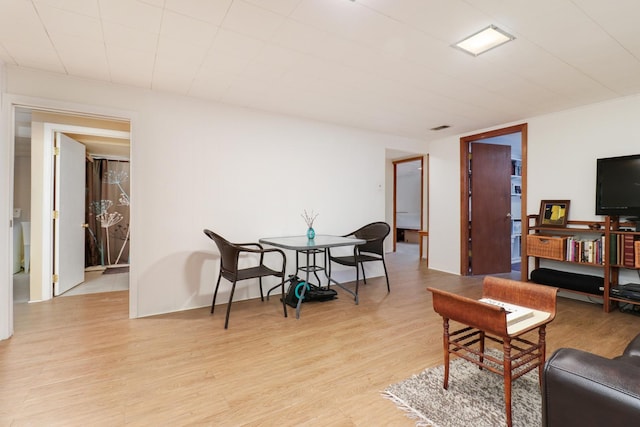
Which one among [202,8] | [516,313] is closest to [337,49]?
[202,8]

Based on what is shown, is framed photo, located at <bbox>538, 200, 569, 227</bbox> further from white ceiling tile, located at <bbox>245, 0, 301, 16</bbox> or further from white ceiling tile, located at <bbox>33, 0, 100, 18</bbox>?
white ceiling tile, located at <bbox>33, 0, 100, 18</bbox>

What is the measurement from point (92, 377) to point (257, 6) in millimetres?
2603

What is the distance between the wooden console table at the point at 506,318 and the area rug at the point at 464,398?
105 mm

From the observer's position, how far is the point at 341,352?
95.0 inches

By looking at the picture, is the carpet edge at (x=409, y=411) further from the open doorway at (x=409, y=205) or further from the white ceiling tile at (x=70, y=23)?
A: the open doorway at (x=409, y=205)

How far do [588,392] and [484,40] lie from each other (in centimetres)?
225

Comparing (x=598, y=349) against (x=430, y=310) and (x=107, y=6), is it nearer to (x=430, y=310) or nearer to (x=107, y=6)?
(x=430, y=310)

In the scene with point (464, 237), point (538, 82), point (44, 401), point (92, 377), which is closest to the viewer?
point (44, 401)

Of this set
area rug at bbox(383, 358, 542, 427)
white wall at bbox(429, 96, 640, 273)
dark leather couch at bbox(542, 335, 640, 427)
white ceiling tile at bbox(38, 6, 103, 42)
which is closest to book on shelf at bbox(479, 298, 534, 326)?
area rug at bbox(383, 358, 542, 427)

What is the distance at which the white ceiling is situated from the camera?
189 centimetres

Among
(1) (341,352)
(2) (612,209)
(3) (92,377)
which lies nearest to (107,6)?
(3) (92,377)

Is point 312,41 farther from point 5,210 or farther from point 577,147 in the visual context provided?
point 577,147

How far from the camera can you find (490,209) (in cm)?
519

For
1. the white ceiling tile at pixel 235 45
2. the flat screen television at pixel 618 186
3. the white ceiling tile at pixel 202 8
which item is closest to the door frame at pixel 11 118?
the white ceiling tile at pixel 235 45
